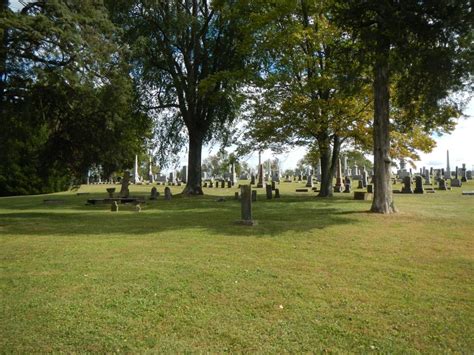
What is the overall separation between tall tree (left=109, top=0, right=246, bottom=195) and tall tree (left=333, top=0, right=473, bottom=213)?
1092 centimetres

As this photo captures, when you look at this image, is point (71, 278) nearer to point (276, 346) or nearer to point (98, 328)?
point (98, 328)

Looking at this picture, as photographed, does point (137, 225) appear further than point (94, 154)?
No

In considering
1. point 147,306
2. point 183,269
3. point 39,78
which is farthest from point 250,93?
point 147,306

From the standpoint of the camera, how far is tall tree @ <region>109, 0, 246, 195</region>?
23797 millimetres

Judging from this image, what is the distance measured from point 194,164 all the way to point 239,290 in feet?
68.6

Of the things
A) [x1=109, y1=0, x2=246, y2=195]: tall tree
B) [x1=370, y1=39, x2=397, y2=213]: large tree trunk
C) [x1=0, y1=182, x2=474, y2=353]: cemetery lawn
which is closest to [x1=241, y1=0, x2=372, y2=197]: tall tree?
[x1=109, y1=0, x2=246, y2=195]: tall tree

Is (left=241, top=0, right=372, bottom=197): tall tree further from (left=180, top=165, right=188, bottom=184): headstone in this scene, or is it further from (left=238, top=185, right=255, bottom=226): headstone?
(left=180, top=165, right=188, bottom=184): headstone

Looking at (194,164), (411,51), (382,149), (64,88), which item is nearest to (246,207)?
(382,149)

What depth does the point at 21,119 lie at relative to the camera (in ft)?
42.4

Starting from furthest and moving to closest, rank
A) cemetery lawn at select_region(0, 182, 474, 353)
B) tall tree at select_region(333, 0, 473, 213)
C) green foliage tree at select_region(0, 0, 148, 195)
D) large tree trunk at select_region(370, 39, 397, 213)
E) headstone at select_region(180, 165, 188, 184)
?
headstone at select_region(180, 165, 188, 184), large tree trunk at select_region(370, 39, 397, 213), green foliage tree at select_region(0, 0, 148, 195), tall tree at select_region(333, 0, 473, 213), cemetery lawn at select_region(0, 182, 474, 353)

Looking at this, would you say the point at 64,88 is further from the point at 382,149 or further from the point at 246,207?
the point at 382,149

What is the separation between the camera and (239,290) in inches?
222

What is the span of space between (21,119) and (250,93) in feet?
45.5

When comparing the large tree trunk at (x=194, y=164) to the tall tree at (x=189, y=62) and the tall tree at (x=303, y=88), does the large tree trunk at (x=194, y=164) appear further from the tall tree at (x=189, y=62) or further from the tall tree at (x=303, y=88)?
the tall tree at (x=303, y=88)
